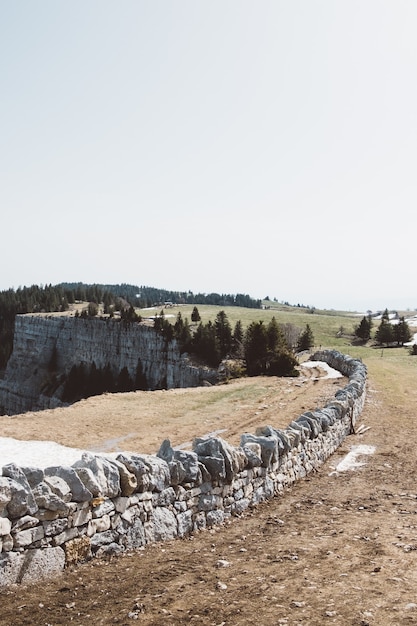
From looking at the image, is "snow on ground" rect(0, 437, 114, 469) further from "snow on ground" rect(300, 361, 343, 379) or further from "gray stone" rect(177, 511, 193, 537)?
"snow on ground" rect(300, 361, 343, 379)

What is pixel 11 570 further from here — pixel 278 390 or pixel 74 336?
pixel 74 336

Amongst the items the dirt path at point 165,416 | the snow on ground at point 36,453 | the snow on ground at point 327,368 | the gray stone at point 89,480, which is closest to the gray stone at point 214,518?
the gray stone at point 89,480

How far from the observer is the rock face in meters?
77.0

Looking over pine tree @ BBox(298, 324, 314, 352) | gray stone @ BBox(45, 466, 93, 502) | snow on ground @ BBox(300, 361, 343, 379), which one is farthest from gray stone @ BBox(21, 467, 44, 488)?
pine tree @ BBox(298, 324, 314, 352)

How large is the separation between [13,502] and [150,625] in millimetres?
2113

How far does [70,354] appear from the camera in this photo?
3777 inches

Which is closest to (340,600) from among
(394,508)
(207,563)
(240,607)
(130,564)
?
(240,607)

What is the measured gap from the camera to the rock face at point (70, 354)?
7700 centimetres

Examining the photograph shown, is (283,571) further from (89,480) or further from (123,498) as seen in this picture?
(89,480)

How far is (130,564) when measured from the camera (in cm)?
709

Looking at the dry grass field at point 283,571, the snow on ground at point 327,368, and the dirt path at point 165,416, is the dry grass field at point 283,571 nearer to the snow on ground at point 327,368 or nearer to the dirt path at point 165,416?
A: the dirt path at point 165,416

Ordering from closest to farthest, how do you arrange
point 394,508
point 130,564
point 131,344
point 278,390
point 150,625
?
point 150,625 → point 130,564 → point 394,508 → point 278,390 → point 131,344

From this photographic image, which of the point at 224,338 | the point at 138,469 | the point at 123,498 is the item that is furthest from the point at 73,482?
the point at 224,338

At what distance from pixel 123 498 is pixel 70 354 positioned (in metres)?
92.0
